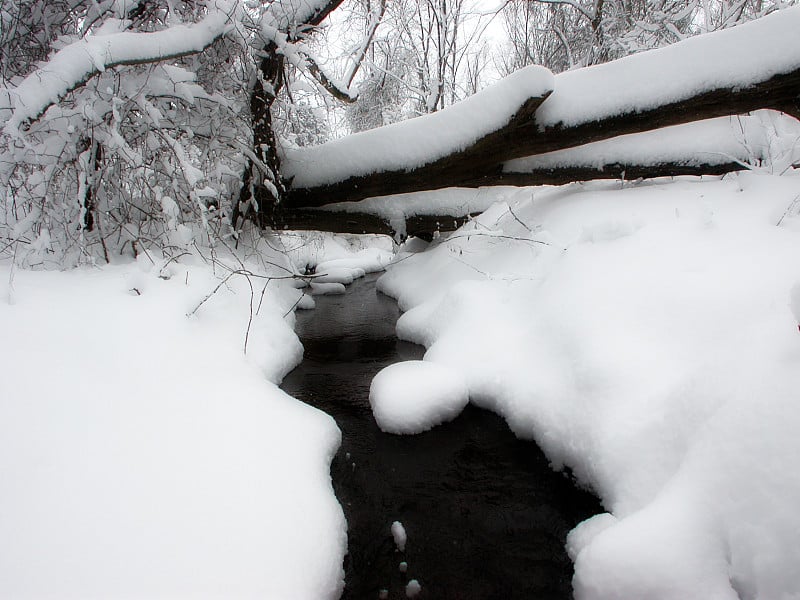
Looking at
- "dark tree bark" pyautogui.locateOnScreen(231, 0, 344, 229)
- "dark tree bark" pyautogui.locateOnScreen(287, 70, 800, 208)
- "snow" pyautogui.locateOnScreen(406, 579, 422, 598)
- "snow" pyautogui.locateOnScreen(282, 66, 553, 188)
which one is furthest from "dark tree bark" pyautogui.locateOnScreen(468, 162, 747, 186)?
"snow" pyautogui.locateOnScreen(406, 579, 422, 598)

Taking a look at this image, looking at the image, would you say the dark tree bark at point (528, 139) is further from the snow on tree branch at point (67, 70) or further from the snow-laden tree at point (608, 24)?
the snow-laden tree at point (608, 24)

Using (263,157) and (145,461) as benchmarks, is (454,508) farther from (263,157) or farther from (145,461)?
(263,157)

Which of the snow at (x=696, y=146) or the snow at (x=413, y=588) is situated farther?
the snow at (x=696, y=146)

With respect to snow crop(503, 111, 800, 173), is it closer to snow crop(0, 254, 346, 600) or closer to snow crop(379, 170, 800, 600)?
snow crop(379, 170, 800, 600)

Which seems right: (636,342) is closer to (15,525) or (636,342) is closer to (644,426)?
(644,426)

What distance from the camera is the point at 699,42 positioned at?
3584 millimetres

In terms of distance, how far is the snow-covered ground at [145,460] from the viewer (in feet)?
4.63

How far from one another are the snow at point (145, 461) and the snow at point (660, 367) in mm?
994

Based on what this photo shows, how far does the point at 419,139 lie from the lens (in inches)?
169

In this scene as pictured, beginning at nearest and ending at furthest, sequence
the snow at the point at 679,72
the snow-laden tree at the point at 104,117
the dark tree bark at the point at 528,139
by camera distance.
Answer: the snow-laden tree at the point at 104,117, the snow at the point at 679,72, the dark tree bark at the point at 528,139

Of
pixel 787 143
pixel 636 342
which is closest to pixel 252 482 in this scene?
pixel 636 342

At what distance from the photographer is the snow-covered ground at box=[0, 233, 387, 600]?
1412 mm

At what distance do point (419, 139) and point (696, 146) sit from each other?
9.26 ft

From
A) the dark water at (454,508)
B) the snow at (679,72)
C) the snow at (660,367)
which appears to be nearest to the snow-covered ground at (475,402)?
the snow at (660,367)
